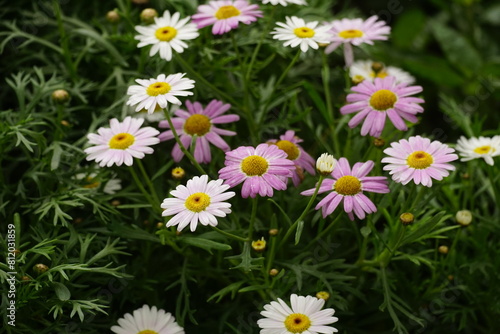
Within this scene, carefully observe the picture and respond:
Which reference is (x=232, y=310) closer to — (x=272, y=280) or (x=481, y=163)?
(x=272, y=280)

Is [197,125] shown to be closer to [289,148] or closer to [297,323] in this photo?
[289,148]

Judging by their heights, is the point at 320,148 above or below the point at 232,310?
above

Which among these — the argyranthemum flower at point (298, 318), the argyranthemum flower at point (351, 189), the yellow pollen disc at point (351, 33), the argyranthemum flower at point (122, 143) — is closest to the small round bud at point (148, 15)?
the argyranthemum flower at point (122, 143)

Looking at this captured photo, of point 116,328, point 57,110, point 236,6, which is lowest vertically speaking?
point 116,328

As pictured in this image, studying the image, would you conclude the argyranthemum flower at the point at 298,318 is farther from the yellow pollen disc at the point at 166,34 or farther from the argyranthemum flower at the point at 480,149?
the yellow pollen disc at the point at 166,34

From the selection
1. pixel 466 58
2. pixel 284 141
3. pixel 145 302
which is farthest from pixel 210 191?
pixel 466 58

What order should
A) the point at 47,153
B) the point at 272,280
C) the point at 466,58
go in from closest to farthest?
the point at 272,280 < the point at 47,153 < the point at 466,58

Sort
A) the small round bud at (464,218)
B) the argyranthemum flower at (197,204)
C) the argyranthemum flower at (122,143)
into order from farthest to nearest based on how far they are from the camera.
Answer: the small round bud at (464,218), the argyranthemum flower at (122,143), the argyranthemum flower at (197,204)
